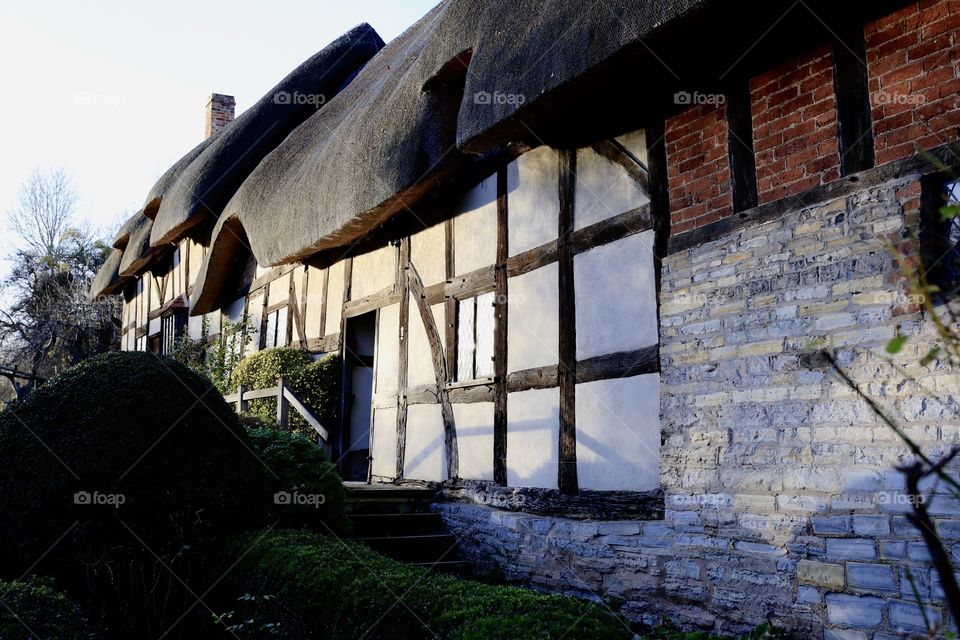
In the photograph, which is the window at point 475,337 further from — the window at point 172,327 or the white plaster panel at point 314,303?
the window at point 172,327

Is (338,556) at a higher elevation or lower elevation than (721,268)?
lower

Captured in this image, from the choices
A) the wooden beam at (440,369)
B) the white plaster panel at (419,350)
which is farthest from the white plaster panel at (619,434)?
the white plaster panel at (419,350)

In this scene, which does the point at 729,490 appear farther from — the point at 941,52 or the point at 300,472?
the point at 300,472

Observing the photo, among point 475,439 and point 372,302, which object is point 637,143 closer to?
point 475,439

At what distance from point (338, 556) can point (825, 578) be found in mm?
2445

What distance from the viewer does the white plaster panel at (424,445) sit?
22.6ft

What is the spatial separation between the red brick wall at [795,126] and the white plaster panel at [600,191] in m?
0.90

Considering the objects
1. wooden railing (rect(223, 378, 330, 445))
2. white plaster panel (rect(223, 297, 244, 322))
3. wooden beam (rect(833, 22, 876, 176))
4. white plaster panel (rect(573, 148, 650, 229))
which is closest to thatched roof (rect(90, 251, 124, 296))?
white plaster panel (rect(223, 297, 244, 322))

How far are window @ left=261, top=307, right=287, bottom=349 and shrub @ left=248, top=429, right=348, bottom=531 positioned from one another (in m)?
4.88

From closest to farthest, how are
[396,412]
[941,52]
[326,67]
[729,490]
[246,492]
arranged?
[941,52] → [729,490] → [246,492] → [396,412] → [326,67]

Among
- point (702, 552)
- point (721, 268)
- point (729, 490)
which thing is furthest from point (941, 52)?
point (702, 552)

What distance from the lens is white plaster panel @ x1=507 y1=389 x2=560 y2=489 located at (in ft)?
18.2

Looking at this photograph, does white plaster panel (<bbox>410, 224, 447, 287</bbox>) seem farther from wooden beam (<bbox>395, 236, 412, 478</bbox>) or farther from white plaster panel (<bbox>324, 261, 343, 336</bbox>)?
white plaster panel (<bbox>324, 261, 343, 336</bbox>)

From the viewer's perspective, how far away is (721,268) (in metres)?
4.35
